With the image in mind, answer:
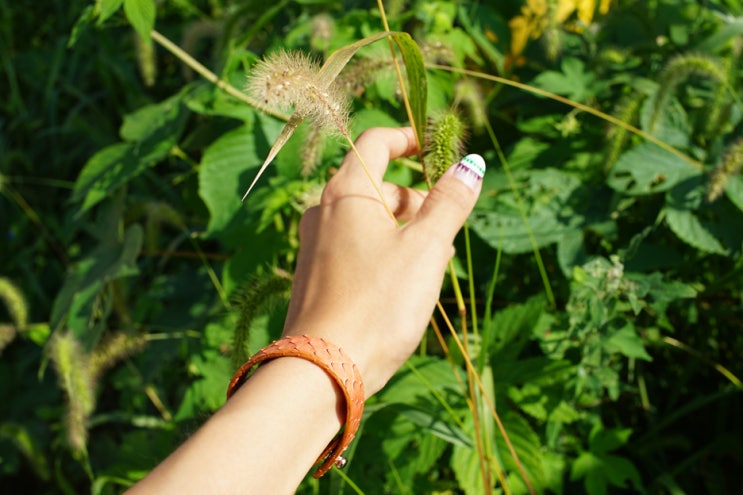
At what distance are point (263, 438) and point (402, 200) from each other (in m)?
0.55

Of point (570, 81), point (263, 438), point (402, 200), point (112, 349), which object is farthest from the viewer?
point (112, 349)

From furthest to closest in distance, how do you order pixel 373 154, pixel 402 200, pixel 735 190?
1. pixel 735 190
2. pixel 402 200
3. pixel 373 154

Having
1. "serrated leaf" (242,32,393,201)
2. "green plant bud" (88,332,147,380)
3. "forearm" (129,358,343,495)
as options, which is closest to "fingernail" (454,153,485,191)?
"serrated leaf" (242,32,393,201)

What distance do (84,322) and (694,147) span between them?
1844mm

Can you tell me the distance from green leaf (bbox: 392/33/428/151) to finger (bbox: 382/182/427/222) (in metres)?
0.16

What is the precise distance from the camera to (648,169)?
1.83 metres

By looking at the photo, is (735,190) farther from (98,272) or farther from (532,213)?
(98,272)

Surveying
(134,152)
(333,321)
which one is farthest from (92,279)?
(333,321)

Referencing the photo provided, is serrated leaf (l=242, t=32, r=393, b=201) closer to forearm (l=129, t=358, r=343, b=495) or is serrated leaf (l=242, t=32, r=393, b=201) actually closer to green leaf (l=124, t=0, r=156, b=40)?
forearm (l=129, t=358, r=343, b=495)

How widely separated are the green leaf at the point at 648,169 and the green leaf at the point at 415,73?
83cm

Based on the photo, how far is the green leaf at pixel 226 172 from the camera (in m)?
1.88

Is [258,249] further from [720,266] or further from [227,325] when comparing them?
[720,266]

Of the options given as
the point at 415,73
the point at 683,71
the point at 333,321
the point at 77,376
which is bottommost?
the point at 77,376

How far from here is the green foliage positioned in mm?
1605
